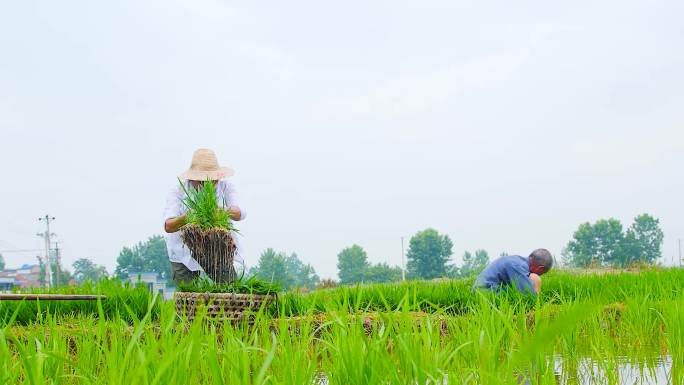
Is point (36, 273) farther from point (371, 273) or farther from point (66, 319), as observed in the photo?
point (66, 319)

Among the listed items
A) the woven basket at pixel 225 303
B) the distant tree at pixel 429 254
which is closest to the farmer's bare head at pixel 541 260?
the woven basket at pixel 225 303

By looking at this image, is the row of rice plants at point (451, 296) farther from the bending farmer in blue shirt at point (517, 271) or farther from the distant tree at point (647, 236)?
the distant tree at point (647, 236)

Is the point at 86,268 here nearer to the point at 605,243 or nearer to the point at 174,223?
the point at 605,243

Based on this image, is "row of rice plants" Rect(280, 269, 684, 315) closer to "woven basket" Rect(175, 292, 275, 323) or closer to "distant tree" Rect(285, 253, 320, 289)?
"woven basket" Rect(175, 292, 275, 323)

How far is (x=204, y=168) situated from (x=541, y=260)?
8.68 feet

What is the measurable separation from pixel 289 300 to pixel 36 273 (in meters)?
109

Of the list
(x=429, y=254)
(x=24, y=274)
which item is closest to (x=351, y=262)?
(x=429, y=254)

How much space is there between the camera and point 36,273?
103m

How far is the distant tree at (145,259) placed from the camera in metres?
82.2

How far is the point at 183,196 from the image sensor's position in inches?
196

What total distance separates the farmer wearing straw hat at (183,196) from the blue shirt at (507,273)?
75.3 inches

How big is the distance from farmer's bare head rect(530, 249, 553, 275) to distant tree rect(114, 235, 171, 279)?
3092 inches

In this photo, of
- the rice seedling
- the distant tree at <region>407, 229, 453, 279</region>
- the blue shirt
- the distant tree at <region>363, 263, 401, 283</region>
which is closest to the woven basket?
the rice seedling

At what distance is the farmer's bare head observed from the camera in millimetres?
5359
